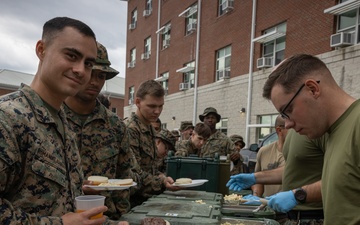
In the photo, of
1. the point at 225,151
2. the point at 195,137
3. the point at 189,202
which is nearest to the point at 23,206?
the point at 189,202

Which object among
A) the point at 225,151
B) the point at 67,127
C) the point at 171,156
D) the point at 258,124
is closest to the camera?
the point at 67,127

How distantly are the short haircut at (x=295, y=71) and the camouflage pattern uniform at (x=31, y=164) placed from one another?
1.24 metres

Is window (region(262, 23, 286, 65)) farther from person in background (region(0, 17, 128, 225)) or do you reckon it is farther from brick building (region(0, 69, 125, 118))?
brick building (region(0, 69, 125, 118))

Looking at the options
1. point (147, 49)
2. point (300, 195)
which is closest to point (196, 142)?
point (300, 195)

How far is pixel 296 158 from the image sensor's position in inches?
96.1

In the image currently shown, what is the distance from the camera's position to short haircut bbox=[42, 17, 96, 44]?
5.03 feet

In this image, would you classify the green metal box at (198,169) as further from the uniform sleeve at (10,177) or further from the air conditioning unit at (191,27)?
the air conditioning unit at (191,27)

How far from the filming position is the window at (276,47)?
1104 cm

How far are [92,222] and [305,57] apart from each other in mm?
1441

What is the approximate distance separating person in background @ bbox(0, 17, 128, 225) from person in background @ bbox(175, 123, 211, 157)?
12.8 feet

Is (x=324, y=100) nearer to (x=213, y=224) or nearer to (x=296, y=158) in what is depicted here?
(x=296, y=158)

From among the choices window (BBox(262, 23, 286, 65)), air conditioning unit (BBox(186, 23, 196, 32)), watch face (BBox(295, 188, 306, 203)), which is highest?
air conditioning unit (BBox(186, 23, 196, 32))

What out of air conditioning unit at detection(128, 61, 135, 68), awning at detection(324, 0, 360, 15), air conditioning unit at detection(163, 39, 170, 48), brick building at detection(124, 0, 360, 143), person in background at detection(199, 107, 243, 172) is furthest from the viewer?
air conditioning unit at detection(128, 61, 135, 68)

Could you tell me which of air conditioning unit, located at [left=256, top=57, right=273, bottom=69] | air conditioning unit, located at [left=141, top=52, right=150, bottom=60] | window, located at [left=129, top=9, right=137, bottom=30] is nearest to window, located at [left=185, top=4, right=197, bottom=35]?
air conditioning unit, located at [left=141, top=52, right=150, bottom=60]
